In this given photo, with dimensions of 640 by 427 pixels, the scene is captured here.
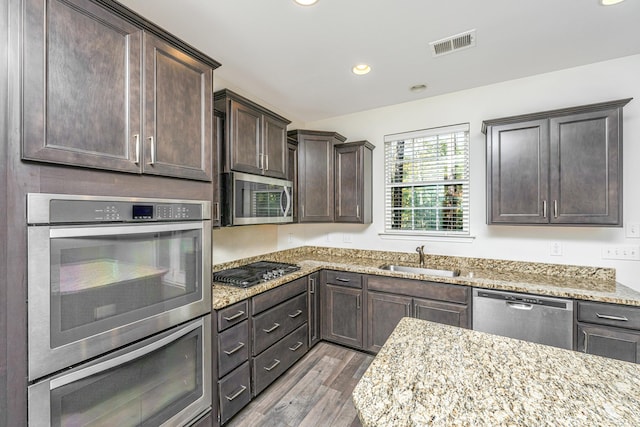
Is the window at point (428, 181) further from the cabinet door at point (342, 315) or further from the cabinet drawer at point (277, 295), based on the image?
the cabinet drawer at point (277, 295)

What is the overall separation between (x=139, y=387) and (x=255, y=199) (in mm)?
1491

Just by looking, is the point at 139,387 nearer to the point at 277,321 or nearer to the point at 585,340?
the point at 277,321

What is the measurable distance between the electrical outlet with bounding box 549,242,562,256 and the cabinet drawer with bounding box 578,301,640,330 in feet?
2.29

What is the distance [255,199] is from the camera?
2.47m

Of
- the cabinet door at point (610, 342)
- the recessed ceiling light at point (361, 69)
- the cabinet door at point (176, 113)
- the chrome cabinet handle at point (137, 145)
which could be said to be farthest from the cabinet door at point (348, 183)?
the chrome cabinet handle at point (137, 145)

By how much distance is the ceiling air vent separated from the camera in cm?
205

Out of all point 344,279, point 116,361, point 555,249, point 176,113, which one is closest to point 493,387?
point 116,361

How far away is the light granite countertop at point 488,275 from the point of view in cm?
202

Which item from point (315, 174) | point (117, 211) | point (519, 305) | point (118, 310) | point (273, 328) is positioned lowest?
point (273, 328)

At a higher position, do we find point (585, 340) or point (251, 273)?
point (251, 273)

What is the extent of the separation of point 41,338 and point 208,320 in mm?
793

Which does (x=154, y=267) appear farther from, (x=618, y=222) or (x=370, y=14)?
(x=618, y=222)

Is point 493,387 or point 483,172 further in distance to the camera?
point 483,172

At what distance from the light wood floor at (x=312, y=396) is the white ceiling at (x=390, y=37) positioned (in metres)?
2.75
